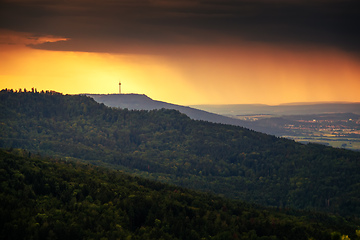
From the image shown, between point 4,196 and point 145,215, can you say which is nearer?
point 4,196

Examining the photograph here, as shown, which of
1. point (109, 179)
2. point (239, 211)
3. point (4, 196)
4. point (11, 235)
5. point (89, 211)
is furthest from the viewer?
point (109, 179)

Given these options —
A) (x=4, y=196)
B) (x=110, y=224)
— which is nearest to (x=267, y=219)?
(x=110, y=224)

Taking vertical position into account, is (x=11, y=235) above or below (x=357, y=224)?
above

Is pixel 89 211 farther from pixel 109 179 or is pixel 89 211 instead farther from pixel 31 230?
pixel 109 179

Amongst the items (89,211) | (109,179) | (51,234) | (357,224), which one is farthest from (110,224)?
(357,224)

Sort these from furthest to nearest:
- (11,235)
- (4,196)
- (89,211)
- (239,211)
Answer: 1. (239,211)
2. (89,211)
3. (4,196)
4. (11,235)

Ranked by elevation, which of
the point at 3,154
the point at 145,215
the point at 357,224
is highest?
the point at 3,154
